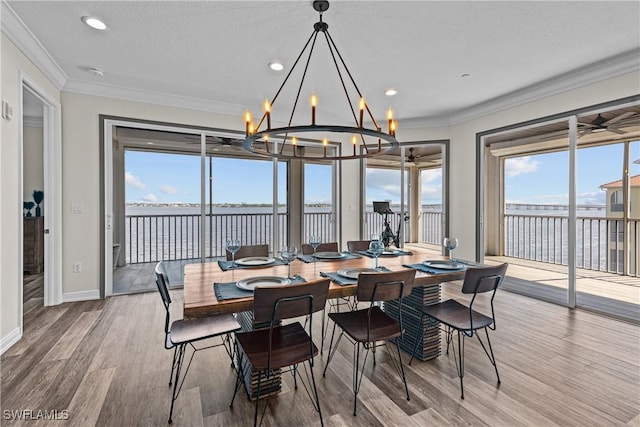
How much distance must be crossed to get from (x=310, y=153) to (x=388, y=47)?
136 inches

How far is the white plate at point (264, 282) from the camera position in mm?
1802

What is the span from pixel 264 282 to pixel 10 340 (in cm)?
235

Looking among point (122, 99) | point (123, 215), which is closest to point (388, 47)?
point (122, 99)

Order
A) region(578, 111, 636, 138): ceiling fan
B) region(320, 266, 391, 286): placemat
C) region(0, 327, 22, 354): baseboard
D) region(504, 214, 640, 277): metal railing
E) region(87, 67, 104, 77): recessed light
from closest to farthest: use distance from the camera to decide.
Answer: region(320, 266, 391, 286): placemat
region(0, 327, 22, 354): baseboard
region(87, 67, 104, 77): recessed light
region(578, 111, 636, 138): ceiling fan
region(504, 214, 640, 277): metal railing

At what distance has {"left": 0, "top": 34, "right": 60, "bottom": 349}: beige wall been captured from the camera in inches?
95.9

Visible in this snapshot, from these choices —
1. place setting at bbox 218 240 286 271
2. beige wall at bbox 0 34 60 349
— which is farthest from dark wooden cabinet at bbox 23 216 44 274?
place setting at bbox 218 240 286 271

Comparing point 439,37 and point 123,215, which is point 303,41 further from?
point 123,215

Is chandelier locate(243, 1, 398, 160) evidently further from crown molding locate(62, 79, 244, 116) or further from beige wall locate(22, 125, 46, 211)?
beige wall locate(22, 125, 46, 211)

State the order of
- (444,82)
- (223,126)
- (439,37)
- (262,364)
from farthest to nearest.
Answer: (223,126), (444,82), (439,37), (262,364)

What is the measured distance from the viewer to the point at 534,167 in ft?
19.4

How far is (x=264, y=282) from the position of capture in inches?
74.2

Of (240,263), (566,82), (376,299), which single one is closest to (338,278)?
(376,299)

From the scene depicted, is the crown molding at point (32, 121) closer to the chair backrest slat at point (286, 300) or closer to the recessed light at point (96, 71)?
the recessed light at point (96, 71)

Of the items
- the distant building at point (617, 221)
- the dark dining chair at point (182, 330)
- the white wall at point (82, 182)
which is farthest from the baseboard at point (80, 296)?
the distant building at point (617, 221)
